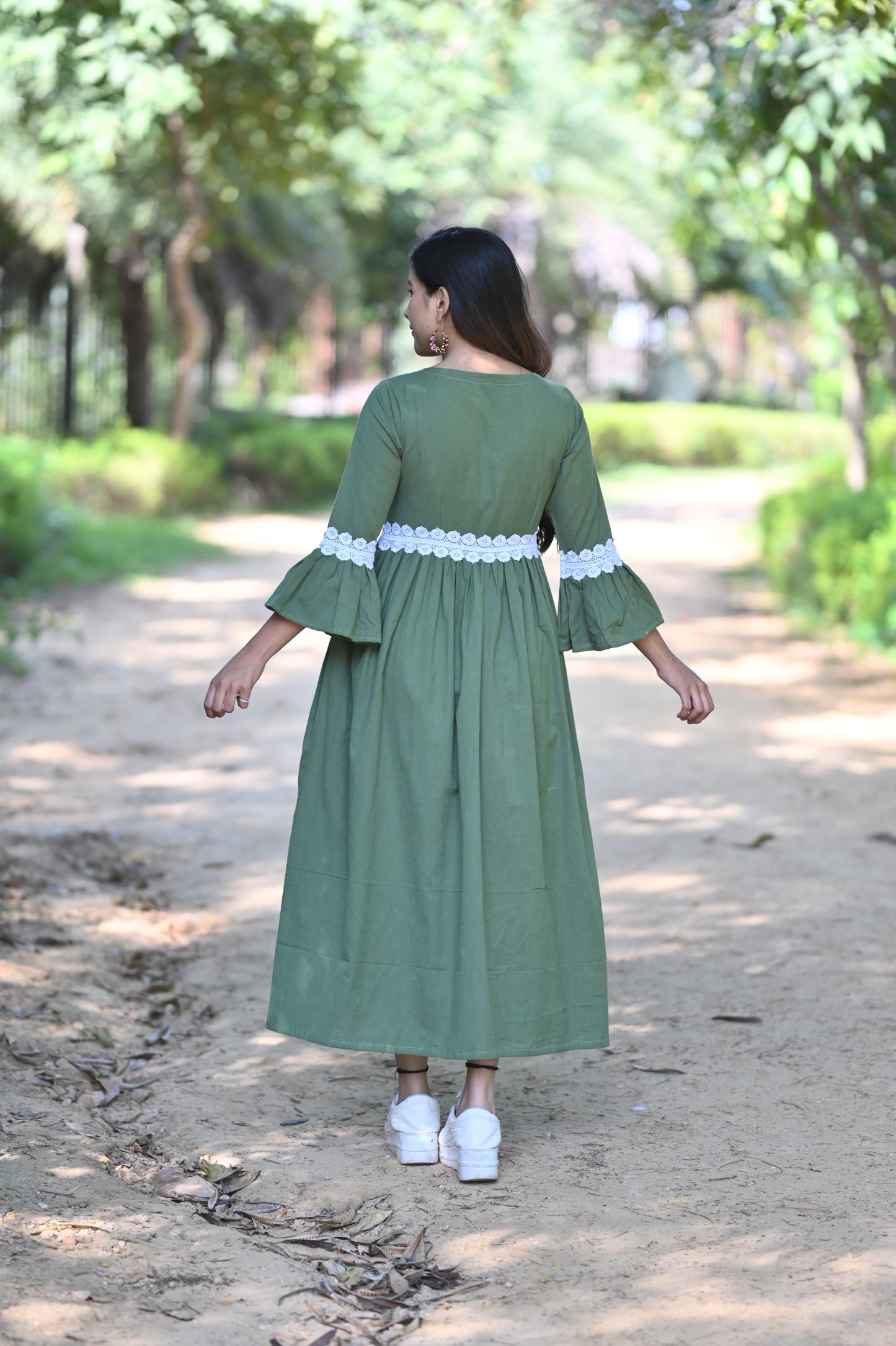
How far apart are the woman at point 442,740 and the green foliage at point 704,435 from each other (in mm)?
21399

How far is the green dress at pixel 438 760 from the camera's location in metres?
2.94

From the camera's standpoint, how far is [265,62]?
10.2 metres

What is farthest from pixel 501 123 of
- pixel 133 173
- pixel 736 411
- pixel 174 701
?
pixel 174 701

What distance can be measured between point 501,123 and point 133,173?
9.15 m

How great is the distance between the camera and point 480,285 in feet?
9.68

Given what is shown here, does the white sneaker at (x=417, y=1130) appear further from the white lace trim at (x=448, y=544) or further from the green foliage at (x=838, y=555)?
the green foliage at (x=838, y=555)

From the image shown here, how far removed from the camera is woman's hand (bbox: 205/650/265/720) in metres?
2.91

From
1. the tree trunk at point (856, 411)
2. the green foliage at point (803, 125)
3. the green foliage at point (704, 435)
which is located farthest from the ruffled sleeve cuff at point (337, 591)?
the green foliage at point (704, 435)

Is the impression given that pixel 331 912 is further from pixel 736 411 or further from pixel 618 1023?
pixel 736 411

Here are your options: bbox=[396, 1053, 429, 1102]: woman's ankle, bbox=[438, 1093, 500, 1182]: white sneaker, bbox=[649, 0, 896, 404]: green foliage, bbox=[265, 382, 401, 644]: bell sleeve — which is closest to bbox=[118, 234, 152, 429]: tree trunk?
bbox=[649, 0, 896, 404]: green foliage

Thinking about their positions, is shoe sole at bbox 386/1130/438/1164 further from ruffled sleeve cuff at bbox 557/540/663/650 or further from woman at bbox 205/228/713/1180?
ruffled sleeve cuff at bbox 557/540/663/650

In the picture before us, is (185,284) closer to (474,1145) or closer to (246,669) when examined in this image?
(246,669)

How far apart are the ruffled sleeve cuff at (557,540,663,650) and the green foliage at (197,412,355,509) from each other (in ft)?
48.3

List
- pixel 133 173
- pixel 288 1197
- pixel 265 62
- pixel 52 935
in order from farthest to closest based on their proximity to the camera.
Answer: pixel 133 173 < pixel 265 62 < pixel 52 935 < pixel 288 1197
